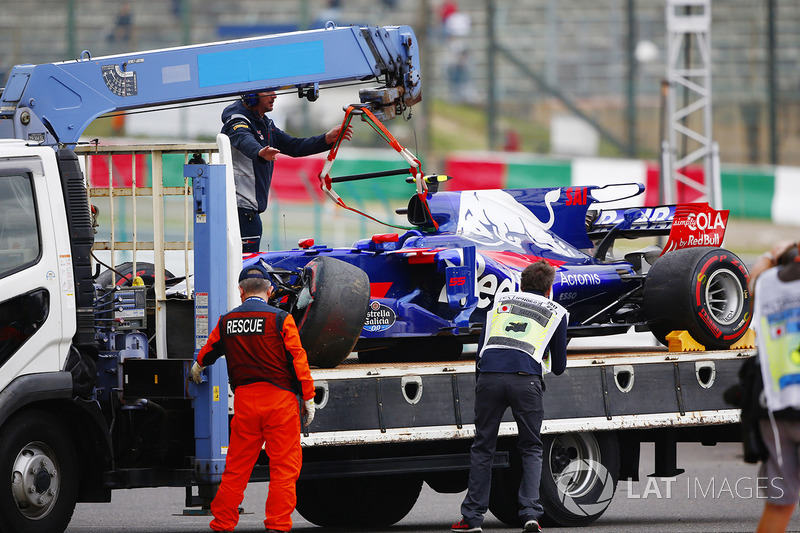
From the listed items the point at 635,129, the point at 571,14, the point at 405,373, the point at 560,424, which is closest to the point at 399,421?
the point at 405,373

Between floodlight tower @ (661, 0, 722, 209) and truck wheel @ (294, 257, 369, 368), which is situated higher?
floodlight tower @ (661, 0, 722, 209)

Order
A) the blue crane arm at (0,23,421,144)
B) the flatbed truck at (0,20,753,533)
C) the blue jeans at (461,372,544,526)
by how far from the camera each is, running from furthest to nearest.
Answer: the blue crane arm at (0,23,421,144) < the blue jeans at (461,372,544,526) < the flatbed truck at (0,20,753,533)

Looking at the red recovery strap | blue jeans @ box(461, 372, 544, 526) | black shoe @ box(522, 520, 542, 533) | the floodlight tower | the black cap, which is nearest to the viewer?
the black cap

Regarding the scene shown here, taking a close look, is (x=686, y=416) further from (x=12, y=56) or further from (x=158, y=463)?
(x=12, y=56)

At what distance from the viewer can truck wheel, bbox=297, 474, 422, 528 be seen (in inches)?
366

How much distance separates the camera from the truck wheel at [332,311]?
7.88 metres

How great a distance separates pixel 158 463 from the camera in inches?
305

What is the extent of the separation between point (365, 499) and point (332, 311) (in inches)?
80.9

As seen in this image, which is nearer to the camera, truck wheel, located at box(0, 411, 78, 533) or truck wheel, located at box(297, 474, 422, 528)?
truck wheel, located at box(0, 411, 78, 533)
